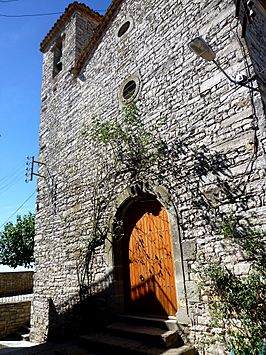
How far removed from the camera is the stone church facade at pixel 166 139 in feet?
11.6

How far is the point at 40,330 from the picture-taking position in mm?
6359

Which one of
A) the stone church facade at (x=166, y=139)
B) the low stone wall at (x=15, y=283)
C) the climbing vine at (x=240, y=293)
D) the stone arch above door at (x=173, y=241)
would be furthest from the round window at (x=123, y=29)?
the low stone wall at (x=15, y=283)

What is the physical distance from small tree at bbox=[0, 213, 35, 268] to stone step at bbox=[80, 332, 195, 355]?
1563 cm

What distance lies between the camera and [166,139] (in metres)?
4.49

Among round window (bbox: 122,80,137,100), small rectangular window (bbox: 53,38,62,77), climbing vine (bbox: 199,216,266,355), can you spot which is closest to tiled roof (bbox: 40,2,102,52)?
small rectangular window (bbox: 53,38,62,77)

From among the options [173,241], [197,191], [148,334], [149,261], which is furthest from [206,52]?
[148,334]

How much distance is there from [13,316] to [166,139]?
8302 mm

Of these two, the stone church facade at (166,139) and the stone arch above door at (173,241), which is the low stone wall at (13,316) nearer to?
the stone church facade at (166,139)

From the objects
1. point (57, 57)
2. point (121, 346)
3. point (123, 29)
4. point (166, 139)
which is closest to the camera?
point (121, 346)

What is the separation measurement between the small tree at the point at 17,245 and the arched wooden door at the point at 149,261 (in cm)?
1542

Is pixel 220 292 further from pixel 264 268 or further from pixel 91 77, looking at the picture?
pixel 91 77

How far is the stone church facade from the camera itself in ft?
11.6

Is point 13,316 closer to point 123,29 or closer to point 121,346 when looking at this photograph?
point 121,346

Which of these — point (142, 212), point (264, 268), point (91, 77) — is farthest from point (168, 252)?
point (91, 77)
